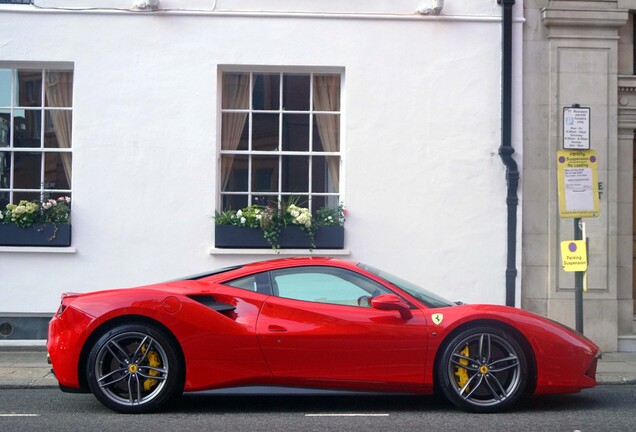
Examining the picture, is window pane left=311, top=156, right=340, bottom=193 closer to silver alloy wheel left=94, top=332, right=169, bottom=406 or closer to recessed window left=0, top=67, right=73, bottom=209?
recessed window left=0, top=67, right=73, bottom=209

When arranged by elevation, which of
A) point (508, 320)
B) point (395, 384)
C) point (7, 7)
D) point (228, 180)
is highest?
point (7, 7)

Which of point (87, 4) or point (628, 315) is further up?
point (87, 4)

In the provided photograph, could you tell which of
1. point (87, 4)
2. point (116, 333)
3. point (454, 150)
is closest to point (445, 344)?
point (116, 333)

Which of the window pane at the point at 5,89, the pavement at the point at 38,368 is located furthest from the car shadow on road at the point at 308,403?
the window pane at the point at 5,89

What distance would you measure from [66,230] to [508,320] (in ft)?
20.3

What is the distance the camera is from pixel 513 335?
706 cm

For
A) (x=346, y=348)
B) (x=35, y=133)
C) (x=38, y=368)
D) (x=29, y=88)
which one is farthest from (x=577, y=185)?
(x=29, y=88)

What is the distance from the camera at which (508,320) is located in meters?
7.04

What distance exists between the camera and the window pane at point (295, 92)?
37.4 ft

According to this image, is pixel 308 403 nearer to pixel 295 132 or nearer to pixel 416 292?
pixel 416 292

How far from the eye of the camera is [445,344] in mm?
6980

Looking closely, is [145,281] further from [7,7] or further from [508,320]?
[508,320]

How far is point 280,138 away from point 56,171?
3.03 m

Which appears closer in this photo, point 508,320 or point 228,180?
point 508,320
